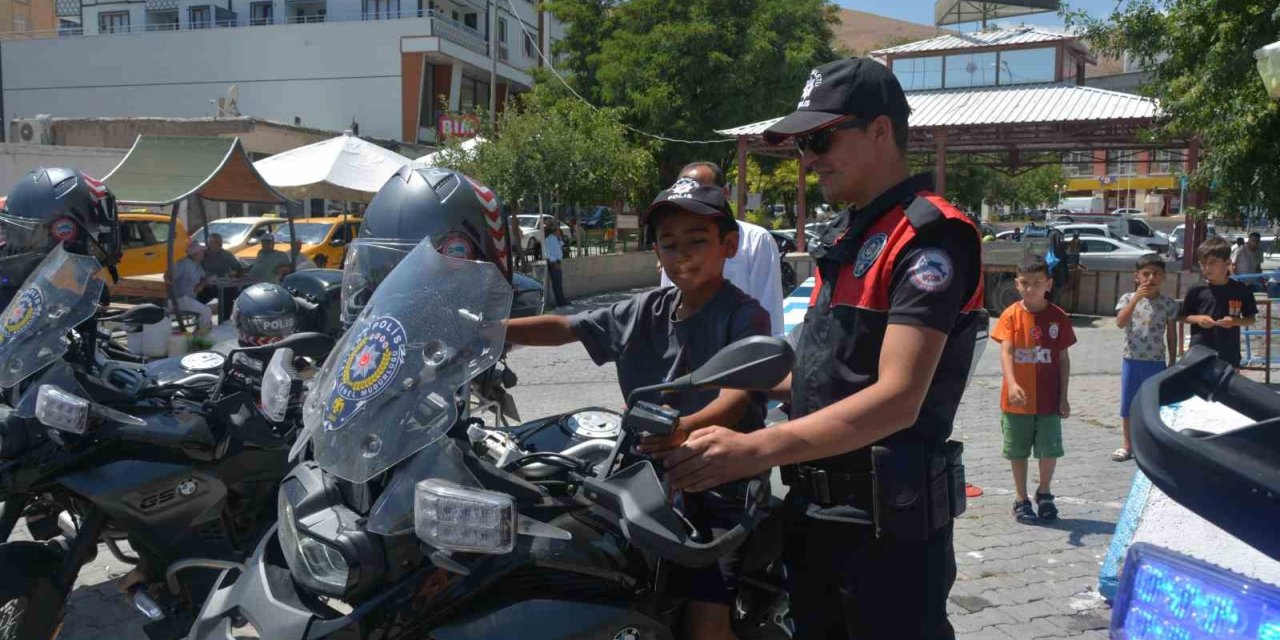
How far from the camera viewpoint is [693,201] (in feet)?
8.87

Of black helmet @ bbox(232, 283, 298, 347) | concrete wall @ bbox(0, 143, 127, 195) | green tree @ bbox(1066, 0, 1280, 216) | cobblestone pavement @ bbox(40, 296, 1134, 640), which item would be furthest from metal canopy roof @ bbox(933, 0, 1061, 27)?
black helmet @ bbox(232, 283, 298, 347)

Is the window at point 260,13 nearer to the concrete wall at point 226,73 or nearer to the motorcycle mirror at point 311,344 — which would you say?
the concrete wall at point 226,73

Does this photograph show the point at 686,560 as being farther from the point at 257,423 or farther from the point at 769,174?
the point at 769,174

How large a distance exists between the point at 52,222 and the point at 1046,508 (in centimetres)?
548

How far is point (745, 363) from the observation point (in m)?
1.96

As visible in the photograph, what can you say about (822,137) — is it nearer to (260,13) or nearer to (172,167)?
(172,167)

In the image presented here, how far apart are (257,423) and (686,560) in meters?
2.79

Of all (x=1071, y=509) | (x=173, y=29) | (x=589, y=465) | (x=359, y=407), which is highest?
(x=173, y=29)

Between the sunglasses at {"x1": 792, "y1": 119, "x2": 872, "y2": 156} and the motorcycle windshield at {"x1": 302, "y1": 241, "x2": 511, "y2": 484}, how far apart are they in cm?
78

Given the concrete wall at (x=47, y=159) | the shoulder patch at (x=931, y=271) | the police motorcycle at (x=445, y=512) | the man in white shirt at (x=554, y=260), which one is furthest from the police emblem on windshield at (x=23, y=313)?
the concrete wall at (x=47, y=159)

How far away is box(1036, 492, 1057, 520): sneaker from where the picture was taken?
5960 millimetres

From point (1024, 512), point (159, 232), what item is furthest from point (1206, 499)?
point (159, 232)

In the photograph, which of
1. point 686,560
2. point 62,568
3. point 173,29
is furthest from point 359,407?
point 173,29

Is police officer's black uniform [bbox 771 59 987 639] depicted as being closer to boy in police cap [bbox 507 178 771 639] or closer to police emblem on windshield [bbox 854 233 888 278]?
police emblem on windshield [bbox 854 233 888 278]
